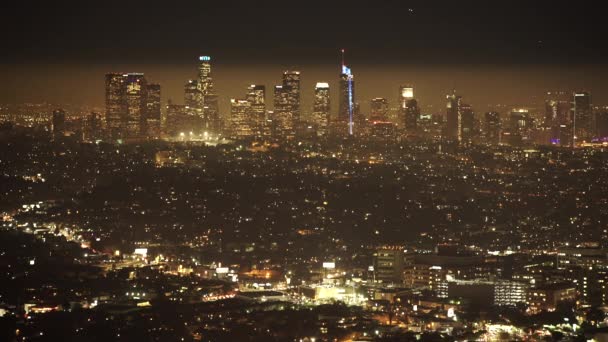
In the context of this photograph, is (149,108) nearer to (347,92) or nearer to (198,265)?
(347,92)

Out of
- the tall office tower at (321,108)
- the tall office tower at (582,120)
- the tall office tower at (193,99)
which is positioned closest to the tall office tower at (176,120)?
the tall office tower at (193,99)

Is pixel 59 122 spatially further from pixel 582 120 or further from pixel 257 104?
pixel 582 120

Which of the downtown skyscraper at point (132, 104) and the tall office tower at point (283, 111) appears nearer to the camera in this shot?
the downtown skyscraper at point (132, 104)

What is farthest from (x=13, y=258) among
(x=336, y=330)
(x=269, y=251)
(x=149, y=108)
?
(x=149, y=108)

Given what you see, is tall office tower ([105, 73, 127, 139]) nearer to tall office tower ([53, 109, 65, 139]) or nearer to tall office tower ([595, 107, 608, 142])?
tall office tower ([53, 109, 65, 139])

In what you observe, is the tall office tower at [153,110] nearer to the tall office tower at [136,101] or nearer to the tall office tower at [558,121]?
the tall office tower at [136,101]

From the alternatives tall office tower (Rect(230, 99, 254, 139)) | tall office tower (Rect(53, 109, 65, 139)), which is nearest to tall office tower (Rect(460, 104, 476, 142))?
tall office tower (Rect(230, 99, 254, 139))

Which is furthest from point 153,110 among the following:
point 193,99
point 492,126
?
point 492,126
